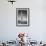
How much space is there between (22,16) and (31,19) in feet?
1.24

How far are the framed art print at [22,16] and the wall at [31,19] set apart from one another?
120mm

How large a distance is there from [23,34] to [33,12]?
188 centimetres

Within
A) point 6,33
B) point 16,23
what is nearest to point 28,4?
point 16,23

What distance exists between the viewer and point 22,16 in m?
5.27

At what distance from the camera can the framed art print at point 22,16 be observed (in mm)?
5262

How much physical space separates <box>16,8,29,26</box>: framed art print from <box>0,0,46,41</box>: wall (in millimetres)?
120

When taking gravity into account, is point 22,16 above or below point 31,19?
above

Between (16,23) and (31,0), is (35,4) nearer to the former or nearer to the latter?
(31,0)

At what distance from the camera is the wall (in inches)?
206

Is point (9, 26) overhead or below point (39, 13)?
below

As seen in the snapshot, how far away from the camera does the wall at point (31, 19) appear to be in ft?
17.2

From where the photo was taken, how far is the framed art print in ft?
17.3

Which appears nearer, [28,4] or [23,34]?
[23,34]

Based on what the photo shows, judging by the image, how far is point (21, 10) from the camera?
527 centimetres
